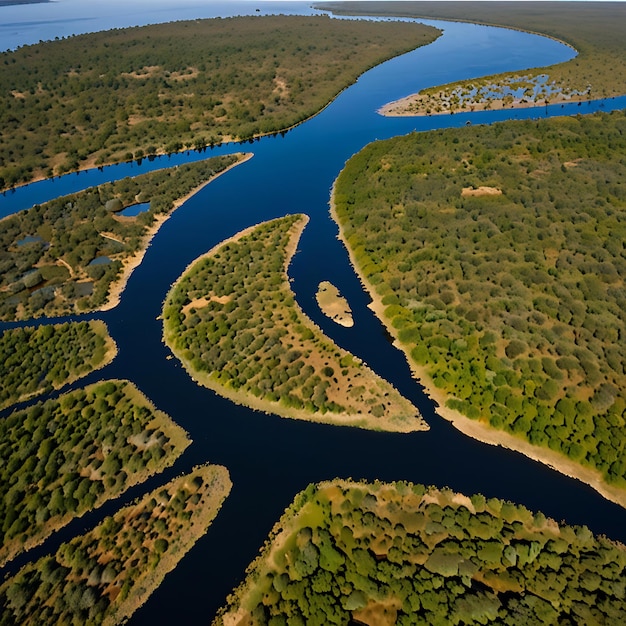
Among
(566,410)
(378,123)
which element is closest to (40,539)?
(566,410)

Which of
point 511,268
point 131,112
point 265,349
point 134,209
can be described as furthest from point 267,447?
point 131,112

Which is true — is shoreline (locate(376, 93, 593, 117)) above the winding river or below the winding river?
above

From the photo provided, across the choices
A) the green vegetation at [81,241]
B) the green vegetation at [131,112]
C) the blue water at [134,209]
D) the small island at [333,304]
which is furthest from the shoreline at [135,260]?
the green vegetation at [131,112]

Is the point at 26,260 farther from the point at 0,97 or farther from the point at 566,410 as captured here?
the point at 0,97

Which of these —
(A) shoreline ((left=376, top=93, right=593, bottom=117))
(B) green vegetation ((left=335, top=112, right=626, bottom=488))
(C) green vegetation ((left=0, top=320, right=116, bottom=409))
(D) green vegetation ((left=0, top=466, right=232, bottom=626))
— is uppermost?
(A) shoreline ((left=376, top=93, right=593, bottom=117))

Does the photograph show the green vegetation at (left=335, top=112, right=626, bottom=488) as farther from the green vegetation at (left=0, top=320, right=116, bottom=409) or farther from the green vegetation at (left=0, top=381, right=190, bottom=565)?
the green vegetation at (left=0, top=320, right=116, bottom=409)

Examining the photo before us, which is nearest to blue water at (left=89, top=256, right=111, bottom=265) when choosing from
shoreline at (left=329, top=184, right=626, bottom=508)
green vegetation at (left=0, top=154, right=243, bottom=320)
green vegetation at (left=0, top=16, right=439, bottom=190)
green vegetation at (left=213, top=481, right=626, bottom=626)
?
green vegetation at (left=0, top=154, right=243, bottom=320)
